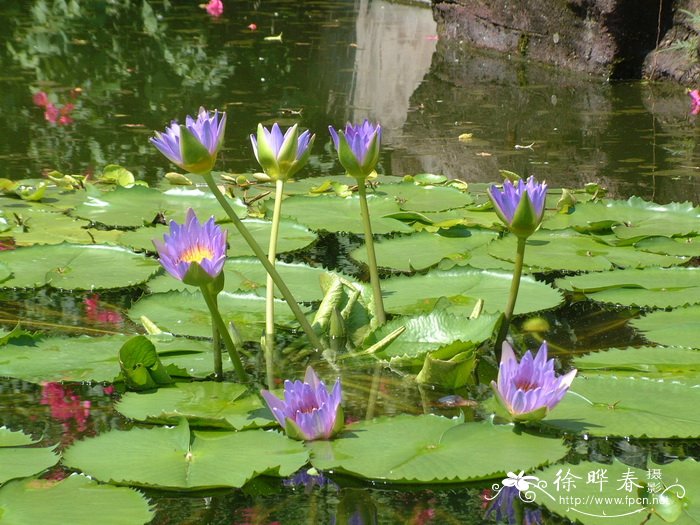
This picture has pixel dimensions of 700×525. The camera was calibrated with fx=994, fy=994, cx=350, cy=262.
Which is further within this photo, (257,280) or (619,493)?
(257,280)

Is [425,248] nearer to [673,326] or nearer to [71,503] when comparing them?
[673,326]

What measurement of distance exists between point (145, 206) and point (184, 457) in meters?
1.40

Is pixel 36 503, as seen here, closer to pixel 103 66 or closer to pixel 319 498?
pixel 319 498

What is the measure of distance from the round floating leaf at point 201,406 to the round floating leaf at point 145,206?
3.25 ft

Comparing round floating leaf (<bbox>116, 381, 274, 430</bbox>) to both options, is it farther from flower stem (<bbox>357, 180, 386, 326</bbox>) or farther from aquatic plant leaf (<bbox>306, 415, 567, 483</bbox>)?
flower stem (<bbox>357, 180, 386, 326</bbox>)

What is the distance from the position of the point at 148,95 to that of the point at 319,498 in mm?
3674

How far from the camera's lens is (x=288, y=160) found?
1.66 meters

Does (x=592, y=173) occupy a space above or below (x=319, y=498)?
above

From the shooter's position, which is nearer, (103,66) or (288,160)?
(288,160)

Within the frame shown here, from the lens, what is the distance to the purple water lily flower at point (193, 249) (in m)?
1.42

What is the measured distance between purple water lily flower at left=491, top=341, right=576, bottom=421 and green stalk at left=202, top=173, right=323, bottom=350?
0.36 m

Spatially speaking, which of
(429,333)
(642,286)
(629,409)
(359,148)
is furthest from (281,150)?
(642,286)

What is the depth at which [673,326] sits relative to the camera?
1.78 metres

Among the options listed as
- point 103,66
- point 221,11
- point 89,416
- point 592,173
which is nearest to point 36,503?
point 89,416
